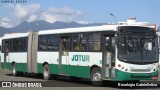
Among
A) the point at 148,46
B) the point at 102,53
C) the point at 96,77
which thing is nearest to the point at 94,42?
the point at 102,53

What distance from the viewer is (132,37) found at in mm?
20000

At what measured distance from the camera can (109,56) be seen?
2014 cm

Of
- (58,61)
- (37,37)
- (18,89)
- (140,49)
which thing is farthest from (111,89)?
(37,37)

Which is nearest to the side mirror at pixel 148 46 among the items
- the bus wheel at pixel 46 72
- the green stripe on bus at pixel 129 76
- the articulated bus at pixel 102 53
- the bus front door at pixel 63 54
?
the articulated bus at pixel 102 53

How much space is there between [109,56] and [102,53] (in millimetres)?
475

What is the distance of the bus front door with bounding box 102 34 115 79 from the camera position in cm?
1988

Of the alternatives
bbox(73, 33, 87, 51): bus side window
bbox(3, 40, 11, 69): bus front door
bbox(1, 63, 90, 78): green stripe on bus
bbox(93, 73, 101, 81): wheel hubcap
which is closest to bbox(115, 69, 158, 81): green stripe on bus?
bbox(93, 73, 101, 81): wheel hubcap

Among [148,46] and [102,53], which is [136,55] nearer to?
[148,46]

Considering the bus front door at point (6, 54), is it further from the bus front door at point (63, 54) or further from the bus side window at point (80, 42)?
the bus side window at point (80, 42)

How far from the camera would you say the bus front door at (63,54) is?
23902 millimetres

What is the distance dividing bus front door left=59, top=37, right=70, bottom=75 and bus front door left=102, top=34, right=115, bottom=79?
383 cm

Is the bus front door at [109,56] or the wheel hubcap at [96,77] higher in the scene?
the bus front door at [109,56]

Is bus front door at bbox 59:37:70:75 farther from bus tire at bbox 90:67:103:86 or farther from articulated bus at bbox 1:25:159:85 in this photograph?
bus tire at bbox 90:67:103:86

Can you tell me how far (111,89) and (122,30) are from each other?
2760mm
